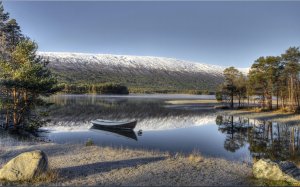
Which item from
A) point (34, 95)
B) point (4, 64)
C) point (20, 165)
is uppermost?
point (4, 64)

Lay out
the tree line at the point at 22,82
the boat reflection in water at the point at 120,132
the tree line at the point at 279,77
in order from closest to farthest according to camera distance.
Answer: the tree line at the point at 22,82
the boat reflection in water at the point at 120,132
the tree line at the point at 279,77

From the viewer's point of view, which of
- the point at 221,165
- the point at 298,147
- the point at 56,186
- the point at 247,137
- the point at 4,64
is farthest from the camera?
A: the point at 247,137

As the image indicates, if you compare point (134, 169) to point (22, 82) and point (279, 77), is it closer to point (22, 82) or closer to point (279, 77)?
point (22, 82)

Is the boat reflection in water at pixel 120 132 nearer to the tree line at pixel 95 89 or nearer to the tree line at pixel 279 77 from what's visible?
the tree line at pixel 279 77

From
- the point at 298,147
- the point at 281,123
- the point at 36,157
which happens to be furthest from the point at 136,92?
the point at 36,157

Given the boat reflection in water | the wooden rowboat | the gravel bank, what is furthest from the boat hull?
the gravel bank

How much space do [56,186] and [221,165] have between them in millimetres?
9998

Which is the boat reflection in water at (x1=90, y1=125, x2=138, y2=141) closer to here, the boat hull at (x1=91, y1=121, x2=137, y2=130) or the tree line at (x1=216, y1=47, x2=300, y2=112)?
the boat hull at (x1=91, y1=121, x2=137, y2=130)

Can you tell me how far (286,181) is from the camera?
44.4ft

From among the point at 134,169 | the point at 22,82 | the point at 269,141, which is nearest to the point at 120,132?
the point at 22,82

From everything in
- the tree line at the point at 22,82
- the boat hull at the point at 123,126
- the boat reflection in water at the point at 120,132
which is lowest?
the boat reflection in water at the point at 120,132

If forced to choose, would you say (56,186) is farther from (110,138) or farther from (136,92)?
(136,92)

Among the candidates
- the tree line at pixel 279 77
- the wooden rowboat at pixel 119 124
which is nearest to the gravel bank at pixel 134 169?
the wooden rowboat at pixel 119 124

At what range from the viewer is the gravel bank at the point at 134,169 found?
13797mm
